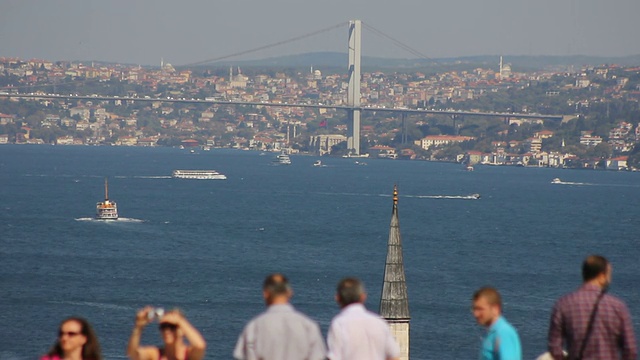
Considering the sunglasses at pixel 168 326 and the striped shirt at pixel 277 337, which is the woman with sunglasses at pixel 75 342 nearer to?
the sunglasses at pixel 168 326

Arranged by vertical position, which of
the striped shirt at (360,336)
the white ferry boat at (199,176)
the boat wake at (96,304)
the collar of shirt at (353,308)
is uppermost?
the collar of shirt at (353,308)

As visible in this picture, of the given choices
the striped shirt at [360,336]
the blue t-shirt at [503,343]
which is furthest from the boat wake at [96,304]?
the blue t-shirt at [503,343]

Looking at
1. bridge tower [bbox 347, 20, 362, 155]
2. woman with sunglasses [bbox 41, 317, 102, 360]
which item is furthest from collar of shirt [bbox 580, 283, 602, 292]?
bridge tower [bbox 347, 20, 362, 155]

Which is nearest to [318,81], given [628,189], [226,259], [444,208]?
[628,189]

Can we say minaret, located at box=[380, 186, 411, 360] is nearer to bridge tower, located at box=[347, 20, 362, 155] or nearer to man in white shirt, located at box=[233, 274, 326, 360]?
man in white shirt, located at box=[233, 274, 326, 360]

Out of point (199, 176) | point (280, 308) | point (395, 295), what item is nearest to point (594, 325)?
point (280, 308)
